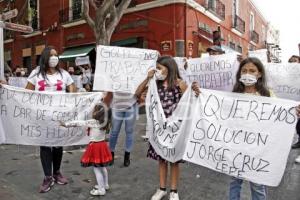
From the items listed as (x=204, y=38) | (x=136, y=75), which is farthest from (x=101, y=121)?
(x=204, y=38)

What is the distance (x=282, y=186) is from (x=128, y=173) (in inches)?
79.8

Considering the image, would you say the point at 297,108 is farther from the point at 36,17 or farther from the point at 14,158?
the point at 36,17

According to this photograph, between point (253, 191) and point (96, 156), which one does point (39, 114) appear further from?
point (253, 191)

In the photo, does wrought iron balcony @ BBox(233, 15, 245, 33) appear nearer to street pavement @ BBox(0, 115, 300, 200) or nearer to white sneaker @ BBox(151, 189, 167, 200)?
street pavement @ BBox(0, 115, 300, 200)

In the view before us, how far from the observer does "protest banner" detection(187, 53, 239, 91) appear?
6.54 meters

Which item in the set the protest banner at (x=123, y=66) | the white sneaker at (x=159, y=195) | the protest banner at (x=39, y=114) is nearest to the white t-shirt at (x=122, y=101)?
the protest banner at (x=123, y=66)

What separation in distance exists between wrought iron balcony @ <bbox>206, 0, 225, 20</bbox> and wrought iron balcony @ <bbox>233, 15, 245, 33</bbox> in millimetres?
2665

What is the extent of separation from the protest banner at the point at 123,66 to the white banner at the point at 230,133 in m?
1.71

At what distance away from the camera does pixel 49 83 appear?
15.1ft


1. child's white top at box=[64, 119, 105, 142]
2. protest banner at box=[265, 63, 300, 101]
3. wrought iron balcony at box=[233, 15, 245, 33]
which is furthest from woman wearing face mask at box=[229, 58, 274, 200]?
wrought iron balcony at box=[233, 15, 245, 33]

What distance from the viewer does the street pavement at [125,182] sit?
443 centimetres

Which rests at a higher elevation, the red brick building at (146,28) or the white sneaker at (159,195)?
the red brick building at (146,28)

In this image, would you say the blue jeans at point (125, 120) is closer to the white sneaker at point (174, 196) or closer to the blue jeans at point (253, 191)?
the white sneaker at point (174, 196)

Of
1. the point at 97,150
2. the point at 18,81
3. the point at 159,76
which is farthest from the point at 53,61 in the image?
the point at 18,81
